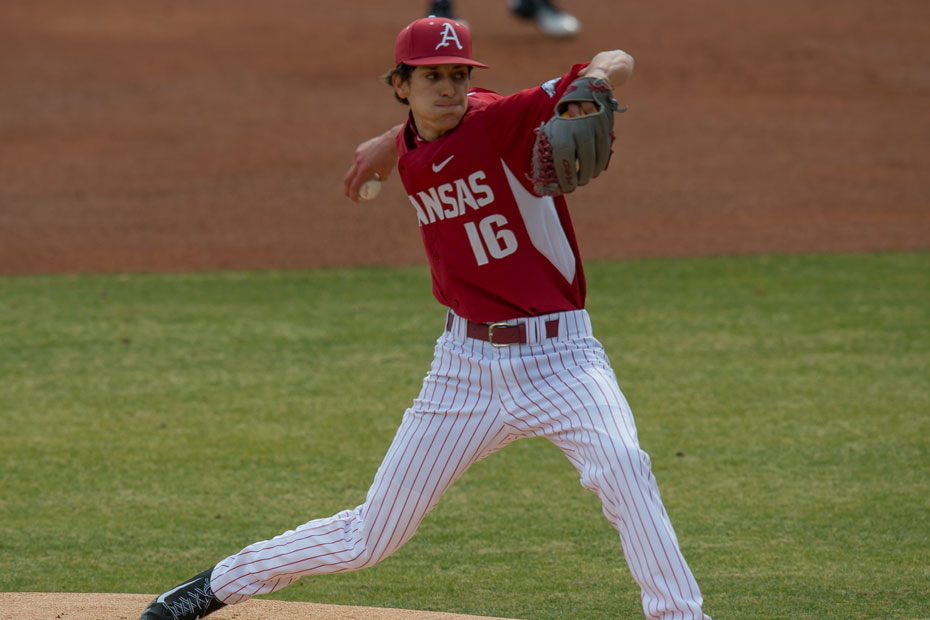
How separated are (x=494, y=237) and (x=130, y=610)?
161 cm

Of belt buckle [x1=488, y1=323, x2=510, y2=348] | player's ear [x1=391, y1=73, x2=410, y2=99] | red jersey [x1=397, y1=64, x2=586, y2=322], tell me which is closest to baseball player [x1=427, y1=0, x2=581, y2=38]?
player's ear [x1=391, y1=73, x2=410, y2=99]

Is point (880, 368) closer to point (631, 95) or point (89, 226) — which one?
point (89, 226)

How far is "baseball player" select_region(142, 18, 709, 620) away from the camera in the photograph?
10.4 feet

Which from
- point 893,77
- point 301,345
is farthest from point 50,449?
point 893,77

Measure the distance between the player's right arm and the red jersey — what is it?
39 centimetres

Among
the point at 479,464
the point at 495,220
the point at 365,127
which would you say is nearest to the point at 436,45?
the point at 495,220

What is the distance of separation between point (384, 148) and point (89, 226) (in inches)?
319

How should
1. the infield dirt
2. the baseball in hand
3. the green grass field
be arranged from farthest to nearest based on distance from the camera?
the infield dirt, the green grass field, the baseball in hand

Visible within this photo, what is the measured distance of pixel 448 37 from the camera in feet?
10.7

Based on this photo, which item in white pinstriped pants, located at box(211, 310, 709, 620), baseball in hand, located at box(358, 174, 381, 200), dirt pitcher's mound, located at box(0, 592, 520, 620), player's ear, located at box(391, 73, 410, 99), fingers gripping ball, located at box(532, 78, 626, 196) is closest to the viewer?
fingers gripping ball, located at box(532, 78, 626, 196)

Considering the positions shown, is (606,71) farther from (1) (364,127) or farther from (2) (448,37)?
(1) (364,127)

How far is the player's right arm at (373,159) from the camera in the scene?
3.73 metres

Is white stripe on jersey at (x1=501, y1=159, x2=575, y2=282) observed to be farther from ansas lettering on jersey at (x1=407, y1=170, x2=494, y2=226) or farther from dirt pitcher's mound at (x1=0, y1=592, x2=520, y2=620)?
dirt pitcher's mound at (x1=0, y1=592, x2=520, y2=620)

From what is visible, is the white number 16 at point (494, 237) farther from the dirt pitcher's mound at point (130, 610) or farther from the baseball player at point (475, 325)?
the dirt pitcher's mound at point (130, 610)
